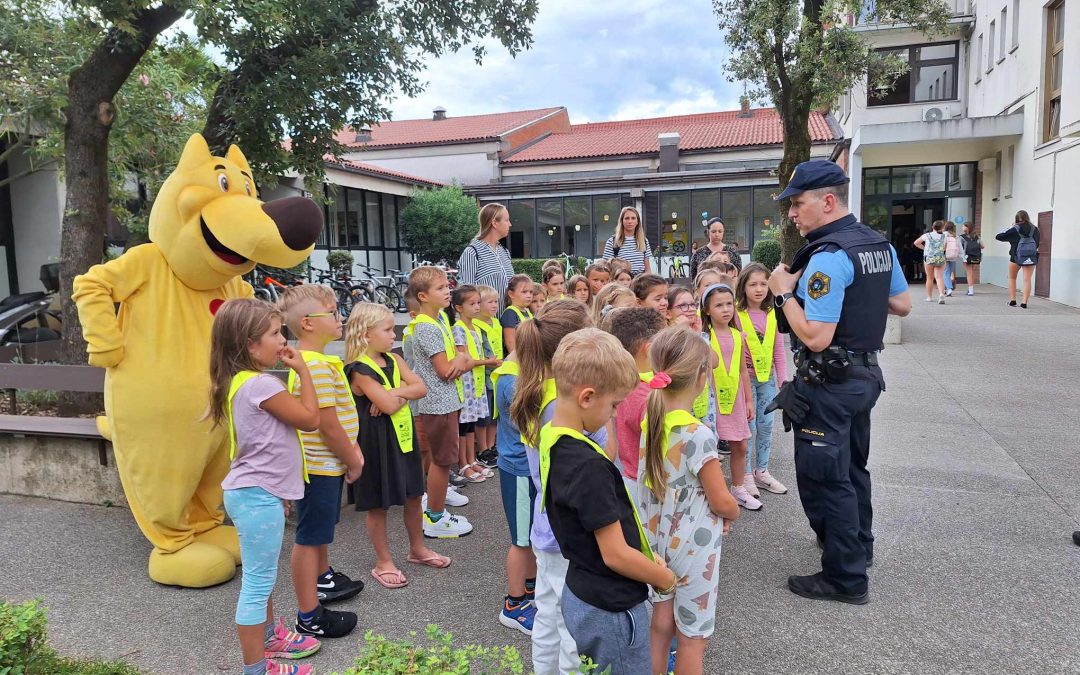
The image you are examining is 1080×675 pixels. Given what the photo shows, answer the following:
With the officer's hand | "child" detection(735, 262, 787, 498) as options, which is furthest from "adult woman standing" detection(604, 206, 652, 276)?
the officer's hand

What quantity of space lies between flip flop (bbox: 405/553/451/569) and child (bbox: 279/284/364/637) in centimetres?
57

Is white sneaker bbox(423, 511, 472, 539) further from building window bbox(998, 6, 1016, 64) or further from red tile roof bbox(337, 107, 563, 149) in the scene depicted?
red tile roof bbox(337, 107, 563, 149)

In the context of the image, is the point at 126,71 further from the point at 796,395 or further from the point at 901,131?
the point at 901,131

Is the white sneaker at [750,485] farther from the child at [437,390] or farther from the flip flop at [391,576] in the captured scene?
the flip flop at [391,576]

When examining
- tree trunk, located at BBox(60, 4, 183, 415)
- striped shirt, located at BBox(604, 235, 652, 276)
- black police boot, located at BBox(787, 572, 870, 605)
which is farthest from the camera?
striped shirt, located at BBox(604, 235, 652, 276)

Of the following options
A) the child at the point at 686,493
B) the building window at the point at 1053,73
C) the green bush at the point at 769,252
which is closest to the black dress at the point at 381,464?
the child at the point at 686,493

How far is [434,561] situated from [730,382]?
6.52ft

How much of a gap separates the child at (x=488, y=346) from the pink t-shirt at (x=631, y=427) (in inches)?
66.5

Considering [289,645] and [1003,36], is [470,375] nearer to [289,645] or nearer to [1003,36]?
[289,645]

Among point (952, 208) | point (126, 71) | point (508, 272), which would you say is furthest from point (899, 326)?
point (952, 208)

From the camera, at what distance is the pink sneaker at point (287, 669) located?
2.78 meters

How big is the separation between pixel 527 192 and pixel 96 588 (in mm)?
24523

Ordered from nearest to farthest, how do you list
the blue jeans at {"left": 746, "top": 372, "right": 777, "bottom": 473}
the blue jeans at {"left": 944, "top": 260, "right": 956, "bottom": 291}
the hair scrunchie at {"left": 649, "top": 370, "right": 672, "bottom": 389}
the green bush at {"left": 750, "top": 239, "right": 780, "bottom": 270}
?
the hair scrunchie at {"left": 649, "top": 370, "right": 672, "bottom": 389} → the blue jeans at {"left": 746, "top": 372, "right": 777, "bottom": 473} → the blue jeans at {"left": 944, "top": 260, "right": 956, "bottom": 291} → the green bush at {"left": 750, "top": 239, "right": 780, "bottom": 270}

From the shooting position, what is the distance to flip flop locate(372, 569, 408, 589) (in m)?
3.57
